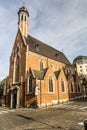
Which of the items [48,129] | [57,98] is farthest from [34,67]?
[48,129]

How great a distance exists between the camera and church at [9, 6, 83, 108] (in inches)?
997

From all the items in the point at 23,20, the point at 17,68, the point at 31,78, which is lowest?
the point at 31,78

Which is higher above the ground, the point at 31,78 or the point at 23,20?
the point at 23,20

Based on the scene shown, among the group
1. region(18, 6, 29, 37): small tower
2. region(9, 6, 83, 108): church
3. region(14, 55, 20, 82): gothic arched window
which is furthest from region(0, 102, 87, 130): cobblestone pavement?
region(18, 6, 29, 37): small tower

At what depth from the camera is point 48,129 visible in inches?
369

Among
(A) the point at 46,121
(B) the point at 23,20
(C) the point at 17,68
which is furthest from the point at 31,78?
(B) the point at 23,20

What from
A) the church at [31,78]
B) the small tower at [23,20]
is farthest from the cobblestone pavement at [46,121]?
the small tower at [23,20]

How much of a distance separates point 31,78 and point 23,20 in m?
15.6

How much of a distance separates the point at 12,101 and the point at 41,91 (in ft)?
26.2

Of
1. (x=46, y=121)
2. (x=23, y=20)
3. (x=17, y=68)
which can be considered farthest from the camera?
(x=23, y=20)

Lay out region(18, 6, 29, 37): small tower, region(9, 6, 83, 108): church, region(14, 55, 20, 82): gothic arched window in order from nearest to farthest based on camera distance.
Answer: region(9, 6, 83, 108): church → region(14, 55, 20, 82): gothic arched window → region(18, 6, 29, 37): small tower

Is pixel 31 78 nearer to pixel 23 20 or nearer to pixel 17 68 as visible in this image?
pixel 17 68

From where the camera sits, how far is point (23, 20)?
3325 centimetres

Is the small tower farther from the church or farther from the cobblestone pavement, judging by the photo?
the cobblestone pavement
